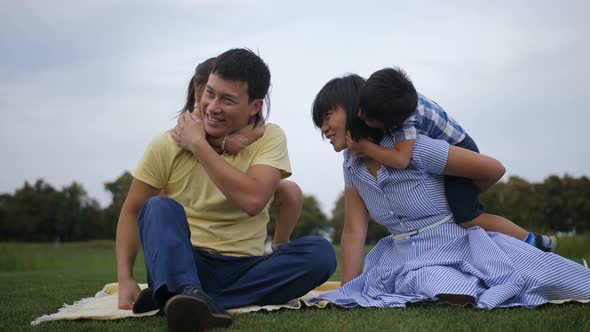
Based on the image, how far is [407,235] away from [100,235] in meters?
53.0

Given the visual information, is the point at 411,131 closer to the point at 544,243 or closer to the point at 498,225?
the point at 498,225

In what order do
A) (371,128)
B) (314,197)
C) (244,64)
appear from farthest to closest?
(314,197)
(371,128)
(244,64)

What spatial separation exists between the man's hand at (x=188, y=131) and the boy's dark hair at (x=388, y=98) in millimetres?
1084

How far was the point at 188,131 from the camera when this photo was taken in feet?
13.1

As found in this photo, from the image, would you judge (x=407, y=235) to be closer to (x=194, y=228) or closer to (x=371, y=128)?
(x=371, y=128)

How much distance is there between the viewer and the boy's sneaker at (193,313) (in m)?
3.08

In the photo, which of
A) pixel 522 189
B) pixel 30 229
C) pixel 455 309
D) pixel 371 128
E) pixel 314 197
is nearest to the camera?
pixel 455 309

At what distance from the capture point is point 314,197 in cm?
6431

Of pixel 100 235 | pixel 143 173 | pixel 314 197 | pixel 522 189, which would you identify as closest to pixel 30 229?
pixel 100 235

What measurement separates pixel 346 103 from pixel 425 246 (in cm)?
114

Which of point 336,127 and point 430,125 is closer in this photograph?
point 336,127

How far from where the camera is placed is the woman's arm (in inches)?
191

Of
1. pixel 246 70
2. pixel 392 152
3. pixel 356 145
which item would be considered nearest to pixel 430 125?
pixel 392 152

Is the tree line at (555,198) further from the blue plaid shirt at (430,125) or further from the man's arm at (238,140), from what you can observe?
the man's arm at (238,140)
